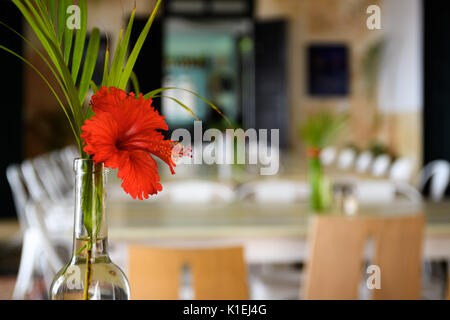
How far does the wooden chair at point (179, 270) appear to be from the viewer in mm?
1411

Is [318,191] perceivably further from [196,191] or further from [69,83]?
[69,83]

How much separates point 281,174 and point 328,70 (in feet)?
17.9

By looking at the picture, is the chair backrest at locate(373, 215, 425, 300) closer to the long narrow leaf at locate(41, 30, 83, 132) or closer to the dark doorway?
the long narrow leaf at locate(41, 30, 83, 132)

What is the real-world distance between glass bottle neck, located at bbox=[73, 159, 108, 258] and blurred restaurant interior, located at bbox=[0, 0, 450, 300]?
0.55ft

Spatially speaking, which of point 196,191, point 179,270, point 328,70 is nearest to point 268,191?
point 196,191

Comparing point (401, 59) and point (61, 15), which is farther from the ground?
point (401, 59)

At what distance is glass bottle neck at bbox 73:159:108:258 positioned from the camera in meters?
0.73

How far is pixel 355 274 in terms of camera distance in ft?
6.06

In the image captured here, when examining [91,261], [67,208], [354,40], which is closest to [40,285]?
[67,208]

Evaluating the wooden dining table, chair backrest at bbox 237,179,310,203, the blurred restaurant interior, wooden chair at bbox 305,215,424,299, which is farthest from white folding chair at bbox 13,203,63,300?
chair backrest at bbox 237,179,310,203

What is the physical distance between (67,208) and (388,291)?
2.43m

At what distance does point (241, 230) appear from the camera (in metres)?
2.24

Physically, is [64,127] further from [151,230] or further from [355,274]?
[355,274]
